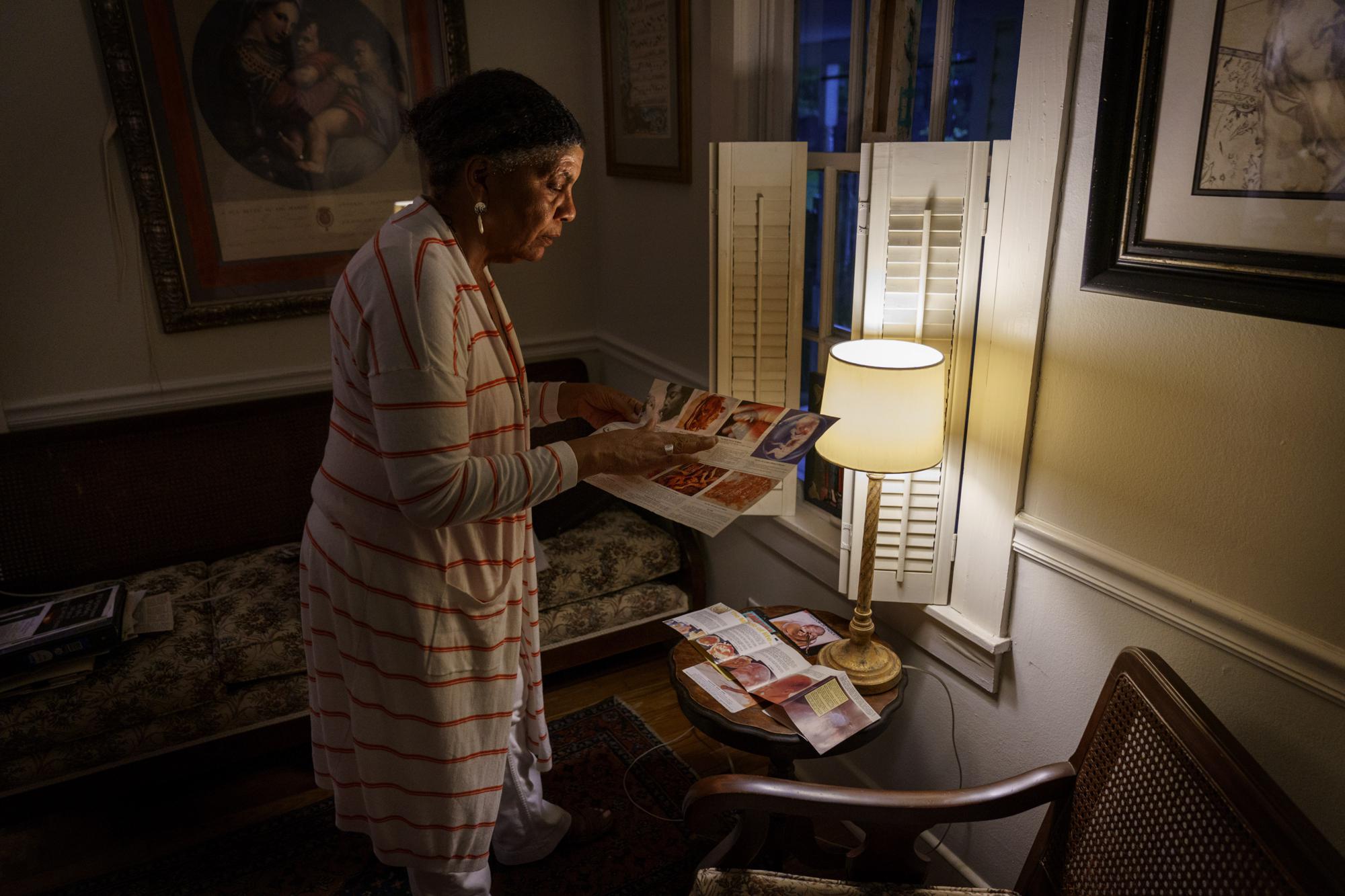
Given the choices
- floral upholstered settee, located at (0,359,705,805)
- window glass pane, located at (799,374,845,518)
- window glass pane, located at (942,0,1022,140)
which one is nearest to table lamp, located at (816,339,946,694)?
window glass pane, located at (942,0,1022,140)

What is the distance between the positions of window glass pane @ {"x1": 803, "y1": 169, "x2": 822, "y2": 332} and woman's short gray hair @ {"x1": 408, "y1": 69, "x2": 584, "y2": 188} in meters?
0.97

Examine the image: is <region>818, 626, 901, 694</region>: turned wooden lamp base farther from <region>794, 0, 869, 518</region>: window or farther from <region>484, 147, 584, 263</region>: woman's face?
<region>484, 147, 584, 263</region>: woman's face

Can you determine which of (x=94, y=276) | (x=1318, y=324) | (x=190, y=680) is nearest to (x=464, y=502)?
(x=1318, y=324)

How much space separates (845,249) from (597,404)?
767 millimetres

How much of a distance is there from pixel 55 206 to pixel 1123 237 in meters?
2.77

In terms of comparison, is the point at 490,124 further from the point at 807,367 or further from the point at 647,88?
the point at 647,88

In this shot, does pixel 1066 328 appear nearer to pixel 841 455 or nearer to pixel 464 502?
pixel 841 455

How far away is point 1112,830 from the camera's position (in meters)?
1.16

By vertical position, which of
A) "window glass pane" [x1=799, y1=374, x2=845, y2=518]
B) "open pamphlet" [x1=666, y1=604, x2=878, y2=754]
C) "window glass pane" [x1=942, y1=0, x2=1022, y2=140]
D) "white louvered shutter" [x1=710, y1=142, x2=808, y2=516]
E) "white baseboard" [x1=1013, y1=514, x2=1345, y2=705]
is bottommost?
"open pamphlet" [x1=666, y1=604, x2=878, y2=754]

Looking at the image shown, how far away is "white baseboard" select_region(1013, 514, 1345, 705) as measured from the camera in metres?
1.08

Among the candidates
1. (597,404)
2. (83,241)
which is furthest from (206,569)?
(597,404)

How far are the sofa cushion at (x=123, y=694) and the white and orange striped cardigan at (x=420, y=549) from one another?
29.7 inches

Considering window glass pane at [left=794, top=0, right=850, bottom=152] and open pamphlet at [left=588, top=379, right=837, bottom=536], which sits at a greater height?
window glass pane at [left=794, top=0, right=850, bottom=152]

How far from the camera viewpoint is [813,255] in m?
2.15
